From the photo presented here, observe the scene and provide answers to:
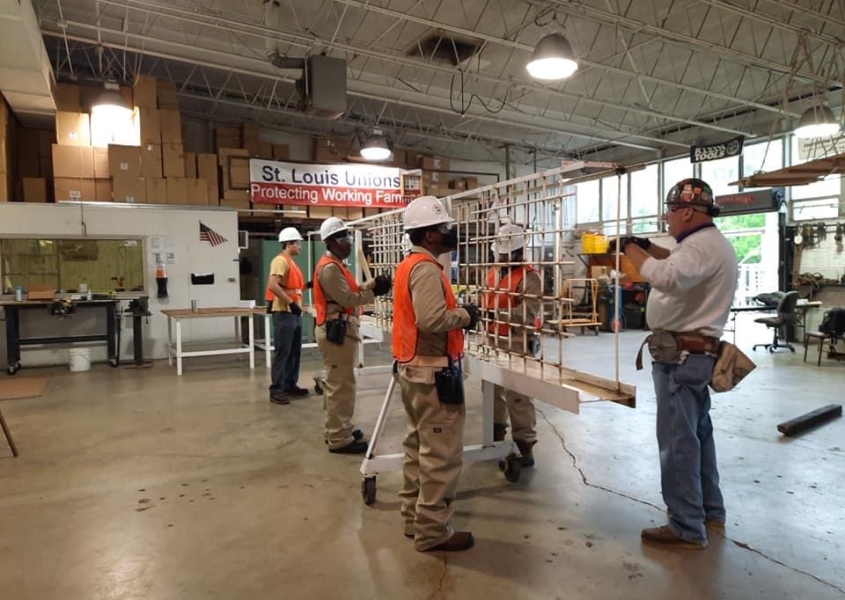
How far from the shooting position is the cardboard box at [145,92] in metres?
8.16

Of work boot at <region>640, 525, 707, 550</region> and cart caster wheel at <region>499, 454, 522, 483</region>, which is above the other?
cart caster wheel at <region>499, 454, 522, 483</region>

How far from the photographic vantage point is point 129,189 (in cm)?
794

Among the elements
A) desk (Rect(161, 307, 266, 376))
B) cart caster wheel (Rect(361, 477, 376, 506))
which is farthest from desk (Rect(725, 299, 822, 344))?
cart caster wheel (Rect(361, 477, 376, 506))

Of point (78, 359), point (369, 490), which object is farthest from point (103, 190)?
point (369, 490)

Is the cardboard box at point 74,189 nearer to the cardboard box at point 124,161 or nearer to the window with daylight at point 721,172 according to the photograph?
the cardboard box at point 124,161

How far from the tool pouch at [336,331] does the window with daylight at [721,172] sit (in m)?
9.85

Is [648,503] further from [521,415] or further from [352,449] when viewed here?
[352,449]

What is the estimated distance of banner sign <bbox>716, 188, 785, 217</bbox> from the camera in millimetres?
9672

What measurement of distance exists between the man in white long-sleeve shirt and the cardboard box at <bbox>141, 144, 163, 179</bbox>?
7577mm

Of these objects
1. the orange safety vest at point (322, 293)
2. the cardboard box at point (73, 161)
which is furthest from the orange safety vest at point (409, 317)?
the cardboard box at point (73, 161)

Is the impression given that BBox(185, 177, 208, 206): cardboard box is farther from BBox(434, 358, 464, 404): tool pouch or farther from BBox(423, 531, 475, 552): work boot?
BBox(423, 531, 475, 552): work boot

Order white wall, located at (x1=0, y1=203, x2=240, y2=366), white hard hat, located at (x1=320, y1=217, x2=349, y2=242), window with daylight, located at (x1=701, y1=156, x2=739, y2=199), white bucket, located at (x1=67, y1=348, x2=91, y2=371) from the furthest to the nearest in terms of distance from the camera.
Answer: window with daylight, located at (x1=701, y1=156, x2=739, y2=199) → white wall, located at (x1=0, y1=203, x2=240, y2=366) → white bucket, located at (x1=67, y1=348, x2=91, y2=371) → white hard hat, located at (x1=320, y1=217, x2=349, y2=242)

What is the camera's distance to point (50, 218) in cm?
736

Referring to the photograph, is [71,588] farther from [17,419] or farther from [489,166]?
[489,166]
